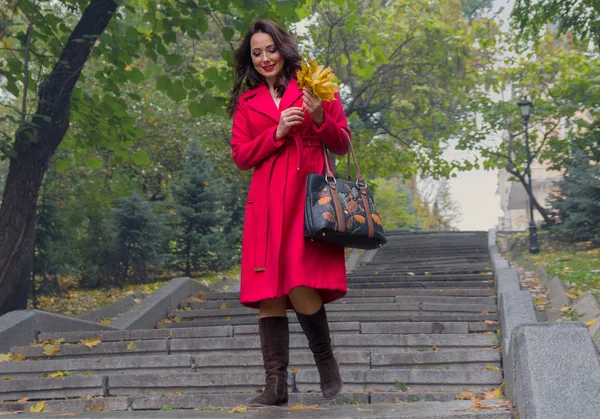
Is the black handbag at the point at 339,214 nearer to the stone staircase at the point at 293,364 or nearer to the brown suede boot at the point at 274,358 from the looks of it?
the brown suede boot at the point at 274,358

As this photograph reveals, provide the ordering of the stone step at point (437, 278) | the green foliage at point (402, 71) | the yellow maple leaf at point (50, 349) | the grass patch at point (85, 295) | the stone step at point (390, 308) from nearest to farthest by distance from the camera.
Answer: the yellow maple leaf at point (50, 349)
the stone step at point (390, 308)
the stone step at point (437, 278)
the grass patch at point (85, 295)
the green foliage at point (402, 71)

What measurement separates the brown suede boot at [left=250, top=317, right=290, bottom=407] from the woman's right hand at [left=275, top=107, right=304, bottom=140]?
1061mm

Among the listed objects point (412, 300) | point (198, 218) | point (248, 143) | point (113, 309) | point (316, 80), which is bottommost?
point (412, 300)

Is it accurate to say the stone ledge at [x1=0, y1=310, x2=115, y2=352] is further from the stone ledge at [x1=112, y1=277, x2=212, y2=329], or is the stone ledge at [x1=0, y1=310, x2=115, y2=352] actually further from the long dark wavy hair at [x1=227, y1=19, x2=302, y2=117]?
the long dark wavy hair at [x1=227, y1=19, x2=302, y2=117]

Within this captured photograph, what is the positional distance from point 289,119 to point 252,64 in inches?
26.1

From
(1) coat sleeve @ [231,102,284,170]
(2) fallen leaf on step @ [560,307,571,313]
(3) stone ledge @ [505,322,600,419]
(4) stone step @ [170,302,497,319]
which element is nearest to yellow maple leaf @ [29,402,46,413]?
(1) coat sleeve @ [231,102,284,170]

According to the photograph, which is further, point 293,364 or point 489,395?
point 293,364

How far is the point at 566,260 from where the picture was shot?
1717 cm

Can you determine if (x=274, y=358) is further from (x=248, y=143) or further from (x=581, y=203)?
(x=581, y=203)

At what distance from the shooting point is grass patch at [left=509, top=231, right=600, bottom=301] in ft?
39.0

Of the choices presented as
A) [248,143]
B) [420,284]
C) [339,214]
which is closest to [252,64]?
[248,143]

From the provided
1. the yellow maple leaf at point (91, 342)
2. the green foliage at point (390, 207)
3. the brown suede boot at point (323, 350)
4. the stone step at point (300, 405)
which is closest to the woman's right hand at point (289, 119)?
the brown suede boot at point (323, 350)

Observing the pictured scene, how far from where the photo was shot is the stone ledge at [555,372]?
12.5ft

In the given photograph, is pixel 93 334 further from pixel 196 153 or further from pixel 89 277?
pixel 196 153
